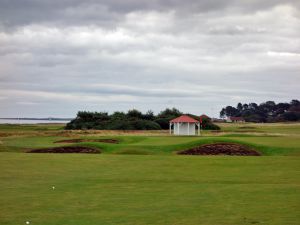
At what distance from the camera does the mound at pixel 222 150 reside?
4497cm

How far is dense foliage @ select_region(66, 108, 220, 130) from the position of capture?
335 ft

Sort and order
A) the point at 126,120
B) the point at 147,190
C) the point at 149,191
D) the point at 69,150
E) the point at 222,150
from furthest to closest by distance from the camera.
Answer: the point at 126,120 < the point at 69,150 < the point at 222,150 < the point at 147,190 < the point at 149,191

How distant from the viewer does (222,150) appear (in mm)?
45750

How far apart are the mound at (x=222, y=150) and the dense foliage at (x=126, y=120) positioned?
53.7 m

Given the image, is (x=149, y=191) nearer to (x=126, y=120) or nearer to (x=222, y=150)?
(x=222, y=150)

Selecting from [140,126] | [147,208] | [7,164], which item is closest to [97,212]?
[147,208]

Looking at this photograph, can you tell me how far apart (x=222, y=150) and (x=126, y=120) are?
204 feet

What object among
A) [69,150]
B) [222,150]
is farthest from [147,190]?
[69,150]

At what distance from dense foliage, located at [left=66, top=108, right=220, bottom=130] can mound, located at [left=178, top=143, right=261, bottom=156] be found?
5368 cm

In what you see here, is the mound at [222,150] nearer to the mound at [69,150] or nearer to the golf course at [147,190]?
the golf course at [147,190]

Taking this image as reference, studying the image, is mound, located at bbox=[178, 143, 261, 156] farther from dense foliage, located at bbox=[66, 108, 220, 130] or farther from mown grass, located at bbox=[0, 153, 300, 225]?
dense foliage, located at bbox=[66, 108, 220, 130]

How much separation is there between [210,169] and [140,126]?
7040 cm

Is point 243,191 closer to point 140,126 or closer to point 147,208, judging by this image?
point 147,208

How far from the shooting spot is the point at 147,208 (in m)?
17.3
